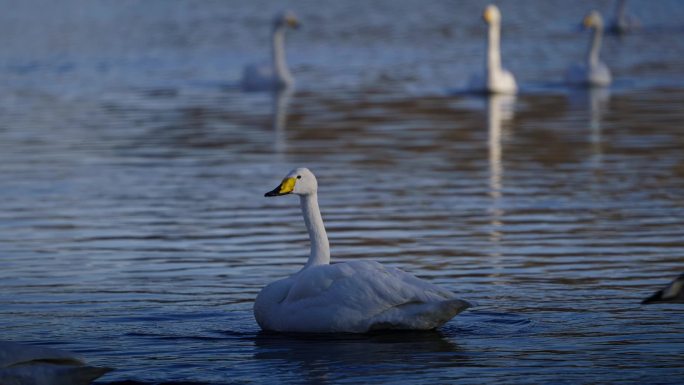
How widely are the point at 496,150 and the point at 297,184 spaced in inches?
332

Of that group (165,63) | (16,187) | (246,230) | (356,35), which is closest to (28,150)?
(16,187)

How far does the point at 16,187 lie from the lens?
1581 cm

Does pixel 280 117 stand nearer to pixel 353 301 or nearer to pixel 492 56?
pixel 492 56

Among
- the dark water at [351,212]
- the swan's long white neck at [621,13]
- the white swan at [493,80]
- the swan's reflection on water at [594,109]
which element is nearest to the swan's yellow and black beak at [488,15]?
the dark water at [351,212]

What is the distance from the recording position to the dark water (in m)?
8.77

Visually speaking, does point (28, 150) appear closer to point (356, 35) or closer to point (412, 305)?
point (412, 305)

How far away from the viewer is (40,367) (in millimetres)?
7371

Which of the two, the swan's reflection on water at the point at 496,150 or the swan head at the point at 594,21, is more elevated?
the swan head at the point at 594,21

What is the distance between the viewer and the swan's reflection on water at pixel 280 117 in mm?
18672

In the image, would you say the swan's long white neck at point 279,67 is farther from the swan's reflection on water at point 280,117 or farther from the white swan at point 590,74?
the white swan at point 590,74

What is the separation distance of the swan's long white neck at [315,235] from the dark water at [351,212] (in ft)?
1.85

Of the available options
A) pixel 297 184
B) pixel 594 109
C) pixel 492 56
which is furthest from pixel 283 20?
pixel 297 184

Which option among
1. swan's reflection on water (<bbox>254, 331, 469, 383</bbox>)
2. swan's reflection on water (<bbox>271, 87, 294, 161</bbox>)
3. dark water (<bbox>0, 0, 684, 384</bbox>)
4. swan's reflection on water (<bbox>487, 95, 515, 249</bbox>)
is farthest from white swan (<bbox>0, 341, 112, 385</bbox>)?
swan's reflection on water (<bbox>271, 87, 294, 161</bbox>)

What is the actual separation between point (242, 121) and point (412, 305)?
13.2 meters
